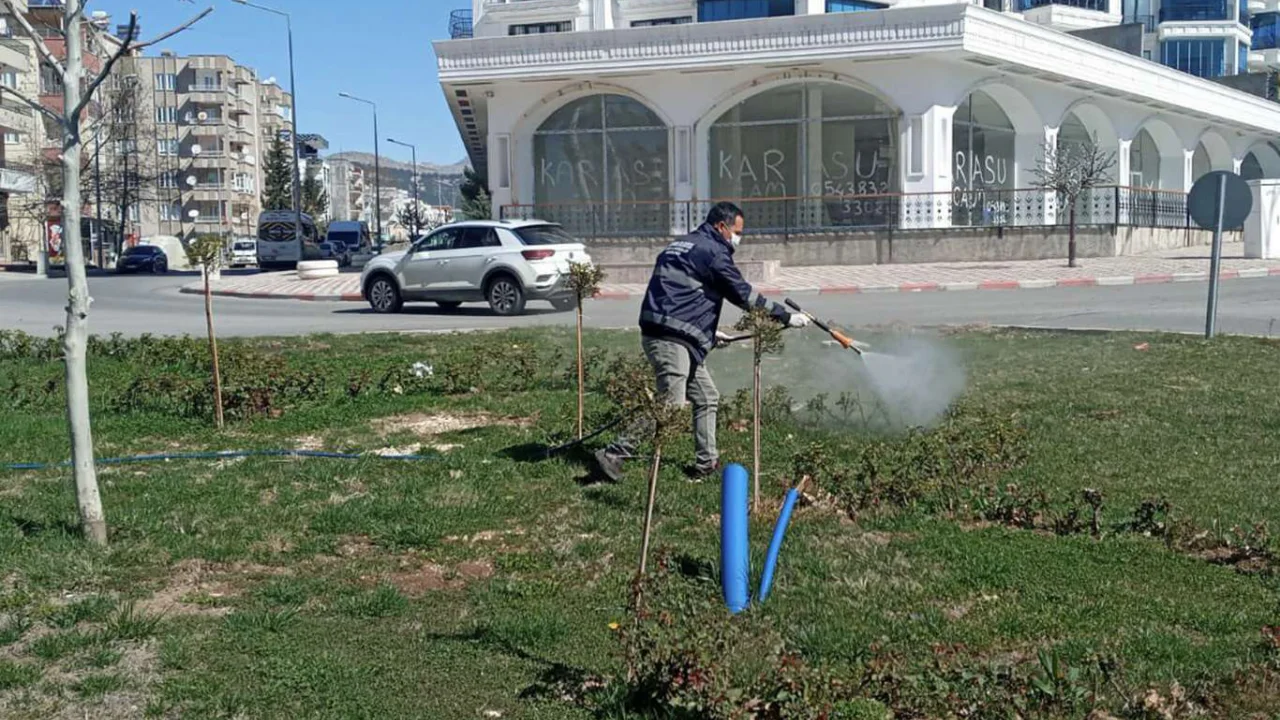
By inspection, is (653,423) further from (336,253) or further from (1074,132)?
(336,253)

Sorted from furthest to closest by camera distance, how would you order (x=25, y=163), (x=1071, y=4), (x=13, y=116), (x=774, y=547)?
(x=1071, y=4) → (x=25, y=163) → (x=13, y=116) → (x=774, y=547)

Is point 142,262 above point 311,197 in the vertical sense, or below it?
below

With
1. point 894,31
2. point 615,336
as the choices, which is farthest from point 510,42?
point 615,336

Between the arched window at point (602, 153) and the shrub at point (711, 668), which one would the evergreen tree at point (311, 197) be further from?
the shrub at point (711, 668)

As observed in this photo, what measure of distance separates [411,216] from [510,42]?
42.7m

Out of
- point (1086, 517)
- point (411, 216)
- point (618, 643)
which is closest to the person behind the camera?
point (618, 643)

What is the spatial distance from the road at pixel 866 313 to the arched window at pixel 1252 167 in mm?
35832

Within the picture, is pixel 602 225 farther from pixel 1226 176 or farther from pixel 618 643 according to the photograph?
pixel 618 643

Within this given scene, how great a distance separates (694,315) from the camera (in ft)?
23.9

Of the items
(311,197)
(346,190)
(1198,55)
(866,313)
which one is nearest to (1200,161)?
(1198,55)

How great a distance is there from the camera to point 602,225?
35.8 m

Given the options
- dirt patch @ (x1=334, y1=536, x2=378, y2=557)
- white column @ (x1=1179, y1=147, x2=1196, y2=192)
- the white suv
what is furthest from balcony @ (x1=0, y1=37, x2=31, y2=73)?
dirt patch @ (x1=334, y1=536, x2=378, y2=557)

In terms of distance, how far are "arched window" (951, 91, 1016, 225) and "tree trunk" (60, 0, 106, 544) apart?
97.5 feet

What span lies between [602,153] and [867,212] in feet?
26.0
